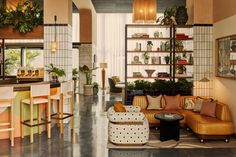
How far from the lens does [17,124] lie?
22.2 feet

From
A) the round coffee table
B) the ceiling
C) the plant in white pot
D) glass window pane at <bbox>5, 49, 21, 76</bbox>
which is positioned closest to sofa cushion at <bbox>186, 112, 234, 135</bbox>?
the round coffee table

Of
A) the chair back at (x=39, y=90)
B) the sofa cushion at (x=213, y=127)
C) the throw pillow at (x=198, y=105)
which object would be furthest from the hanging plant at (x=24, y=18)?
the sofa cushion at (x=213, y=127)

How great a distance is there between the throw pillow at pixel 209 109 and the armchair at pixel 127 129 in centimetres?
173

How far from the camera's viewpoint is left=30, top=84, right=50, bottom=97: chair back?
6410 millimetres

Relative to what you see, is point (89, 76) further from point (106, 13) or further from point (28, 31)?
point (28, 31)

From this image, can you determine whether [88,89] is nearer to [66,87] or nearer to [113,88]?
[113,88]

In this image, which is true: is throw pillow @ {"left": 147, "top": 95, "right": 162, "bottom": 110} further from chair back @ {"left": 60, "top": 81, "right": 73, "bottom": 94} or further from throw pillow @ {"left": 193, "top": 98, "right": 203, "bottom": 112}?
chair back @ {"left": 60, "top": 81, "right": 73, "bottom": 94}

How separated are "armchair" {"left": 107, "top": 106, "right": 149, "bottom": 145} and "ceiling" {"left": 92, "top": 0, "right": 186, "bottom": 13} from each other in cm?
885

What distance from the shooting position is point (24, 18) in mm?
8852

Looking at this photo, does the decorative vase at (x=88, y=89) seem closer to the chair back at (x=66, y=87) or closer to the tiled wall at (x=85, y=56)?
the tiled wall at (x=85, y=56)

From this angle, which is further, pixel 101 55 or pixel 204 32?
pixel 101 55

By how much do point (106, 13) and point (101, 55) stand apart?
99.1 inches

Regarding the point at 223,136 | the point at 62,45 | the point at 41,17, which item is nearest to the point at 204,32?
the point at 223,136

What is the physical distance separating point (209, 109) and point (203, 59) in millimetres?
1866
